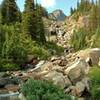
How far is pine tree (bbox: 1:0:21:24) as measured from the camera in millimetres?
63750

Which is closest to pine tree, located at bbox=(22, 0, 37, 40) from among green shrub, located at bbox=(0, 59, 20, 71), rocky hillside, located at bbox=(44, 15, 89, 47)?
green shrub, located at bbox=(0, 59, 20, 71)

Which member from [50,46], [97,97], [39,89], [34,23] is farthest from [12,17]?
[39,89]

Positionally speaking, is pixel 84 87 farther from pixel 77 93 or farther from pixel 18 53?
pixel 18 53

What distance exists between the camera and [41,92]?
14.4 meters

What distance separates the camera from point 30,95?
14.3 m

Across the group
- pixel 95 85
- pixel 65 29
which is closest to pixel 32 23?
pixel 95 85

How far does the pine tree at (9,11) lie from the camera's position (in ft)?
209

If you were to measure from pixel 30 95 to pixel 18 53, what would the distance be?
102ft

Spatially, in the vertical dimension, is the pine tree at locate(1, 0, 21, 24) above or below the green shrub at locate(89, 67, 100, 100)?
above

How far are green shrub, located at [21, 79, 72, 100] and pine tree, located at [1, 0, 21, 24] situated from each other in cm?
4879

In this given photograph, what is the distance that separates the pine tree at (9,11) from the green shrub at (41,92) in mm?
48791

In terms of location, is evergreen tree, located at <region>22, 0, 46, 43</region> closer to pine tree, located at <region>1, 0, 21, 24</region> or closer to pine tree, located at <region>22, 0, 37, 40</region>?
pine tree, located at <region>22, 0, 37, 40</region>

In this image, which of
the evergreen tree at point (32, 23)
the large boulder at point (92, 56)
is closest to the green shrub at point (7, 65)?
the large boulder at point (92, 56)

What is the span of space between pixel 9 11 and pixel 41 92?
50917mm
